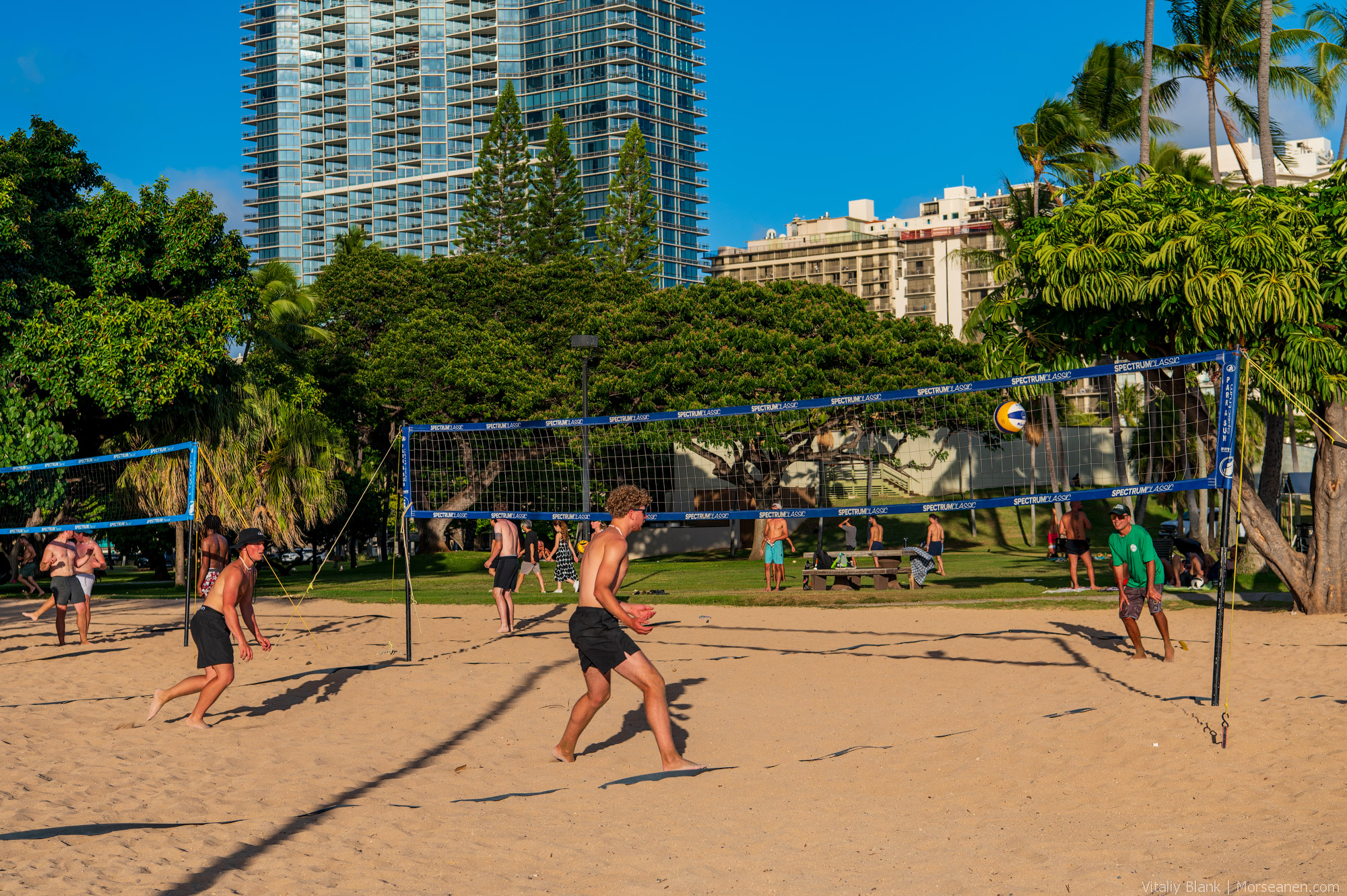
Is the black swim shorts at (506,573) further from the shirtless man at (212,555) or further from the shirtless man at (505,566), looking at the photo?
the shirtless man at (212,555)

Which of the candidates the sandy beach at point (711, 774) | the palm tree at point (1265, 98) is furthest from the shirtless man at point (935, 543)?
the sandy beach at point (711, 774)

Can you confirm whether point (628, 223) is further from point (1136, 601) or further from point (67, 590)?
point (1136, 601)

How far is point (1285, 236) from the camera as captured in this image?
42.1 feet

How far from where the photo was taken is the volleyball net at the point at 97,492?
1969 centimetres

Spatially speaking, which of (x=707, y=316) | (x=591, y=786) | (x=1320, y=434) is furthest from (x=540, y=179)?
(x=591, y=786)

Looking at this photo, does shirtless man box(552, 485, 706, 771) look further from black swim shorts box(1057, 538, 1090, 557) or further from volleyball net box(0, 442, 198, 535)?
volleyball net box(0, 442, 198, 535)

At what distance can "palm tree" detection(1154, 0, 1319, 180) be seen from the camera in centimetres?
2167

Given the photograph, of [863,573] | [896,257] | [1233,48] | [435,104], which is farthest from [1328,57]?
[435,104]

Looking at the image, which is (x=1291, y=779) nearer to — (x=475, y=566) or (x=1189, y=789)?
(x=1189, y=789)

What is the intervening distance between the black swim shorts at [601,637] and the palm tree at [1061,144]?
27.0 metres

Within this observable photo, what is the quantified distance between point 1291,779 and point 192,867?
230 inches

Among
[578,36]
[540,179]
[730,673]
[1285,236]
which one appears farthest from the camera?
[578,36]

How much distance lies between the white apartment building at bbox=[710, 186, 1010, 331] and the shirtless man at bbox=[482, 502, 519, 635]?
299ft

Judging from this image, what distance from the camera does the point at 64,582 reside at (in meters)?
12.8
